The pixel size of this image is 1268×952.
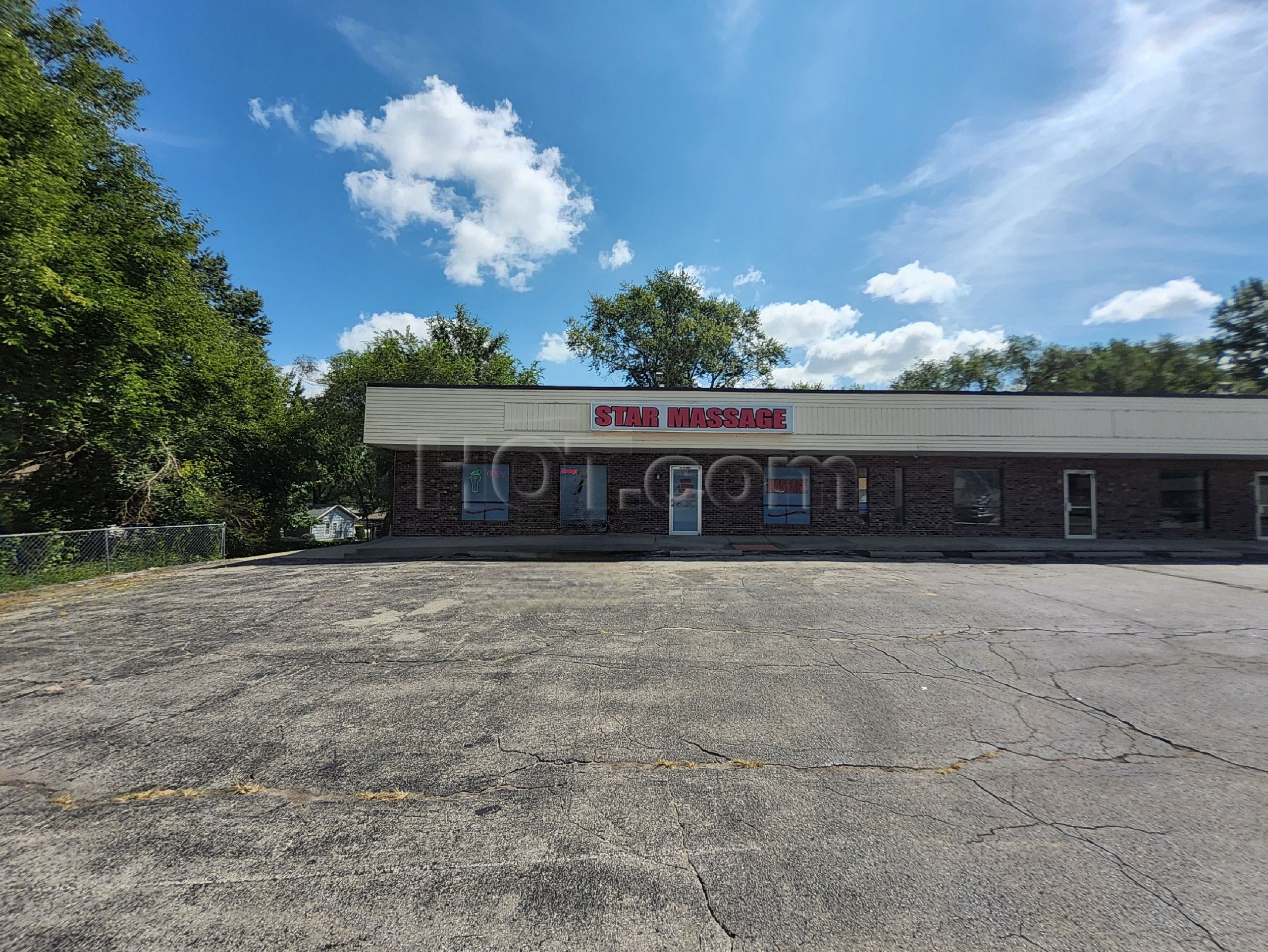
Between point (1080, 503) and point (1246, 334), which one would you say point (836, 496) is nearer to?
point (1080, 503)

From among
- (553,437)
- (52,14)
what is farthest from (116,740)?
(52,14)

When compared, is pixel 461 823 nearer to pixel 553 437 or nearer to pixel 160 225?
pixel 553 437

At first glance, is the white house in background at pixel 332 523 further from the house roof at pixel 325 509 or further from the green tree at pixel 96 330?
the green tree at pixel 96 330

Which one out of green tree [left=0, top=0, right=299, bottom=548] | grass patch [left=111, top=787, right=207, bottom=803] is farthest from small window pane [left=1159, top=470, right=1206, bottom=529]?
green tree [left=0, top=0, right=299, bottom=548]

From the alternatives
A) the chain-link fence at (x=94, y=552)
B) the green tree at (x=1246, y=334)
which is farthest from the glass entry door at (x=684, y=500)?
the green tree at (x=1246, y=334)

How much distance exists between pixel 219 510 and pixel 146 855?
696 inches

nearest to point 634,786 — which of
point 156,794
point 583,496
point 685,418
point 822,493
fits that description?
point 156,794

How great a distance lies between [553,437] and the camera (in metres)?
15.0

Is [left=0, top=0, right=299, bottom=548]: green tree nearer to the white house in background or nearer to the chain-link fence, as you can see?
the chain-link fence

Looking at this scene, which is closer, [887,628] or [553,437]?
[887,628]

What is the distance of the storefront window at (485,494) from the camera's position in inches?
650

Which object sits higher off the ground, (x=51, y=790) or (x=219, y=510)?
(x=219, y=510)


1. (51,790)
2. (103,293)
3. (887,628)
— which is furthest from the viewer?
(103,293)

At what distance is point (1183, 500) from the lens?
16812mm
